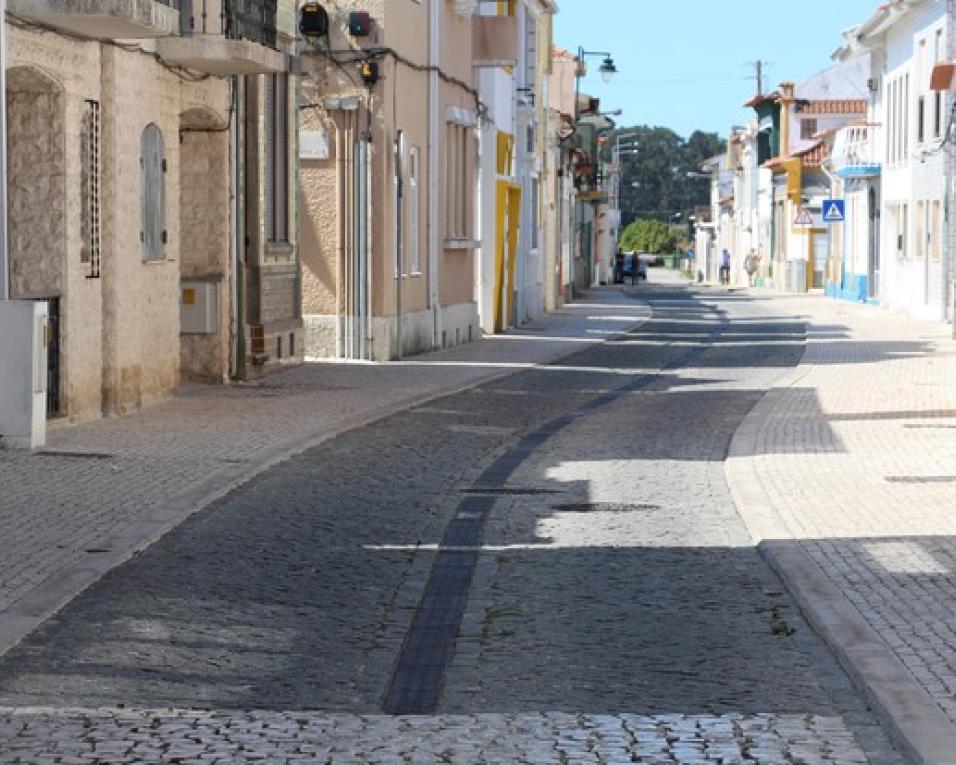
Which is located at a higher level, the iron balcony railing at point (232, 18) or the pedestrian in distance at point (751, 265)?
the iron balcony railing at point (232, 18)

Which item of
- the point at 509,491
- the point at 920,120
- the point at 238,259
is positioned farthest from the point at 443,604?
the point at 920,120

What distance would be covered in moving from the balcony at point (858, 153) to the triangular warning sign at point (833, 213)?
0.89m

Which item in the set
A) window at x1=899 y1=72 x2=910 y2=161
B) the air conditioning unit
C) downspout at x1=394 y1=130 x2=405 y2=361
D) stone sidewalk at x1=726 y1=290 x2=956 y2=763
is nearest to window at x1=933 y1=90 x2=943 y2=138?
window at x1=899 y1=72 x2=910 y2=161

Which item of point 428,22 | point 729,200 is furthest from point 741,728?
point 729,200

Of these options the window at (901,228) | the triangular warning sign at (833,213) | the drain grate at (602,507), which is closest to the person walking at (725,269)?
the triangular warning sign at (833,213)

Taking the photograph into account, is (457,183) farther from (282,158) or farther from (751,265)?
(751,265)

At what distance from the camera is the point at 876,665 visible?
7.76 meters

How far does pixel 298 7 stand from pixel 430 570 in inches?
716

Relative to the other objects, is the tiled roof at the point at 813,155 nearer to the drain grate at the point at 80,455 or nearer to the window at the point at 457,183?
the window at the point at 457,183

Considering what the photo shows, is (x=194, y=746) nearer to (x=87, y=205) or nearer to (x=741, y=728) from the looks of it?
(x=741, y=728)

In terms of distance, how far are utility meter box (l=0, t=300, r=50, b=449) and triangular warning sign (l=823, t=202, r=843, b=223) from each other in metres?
40.8

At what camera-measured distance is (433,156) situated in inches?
1302

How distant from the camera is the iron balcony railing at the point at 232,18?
21.6 meters

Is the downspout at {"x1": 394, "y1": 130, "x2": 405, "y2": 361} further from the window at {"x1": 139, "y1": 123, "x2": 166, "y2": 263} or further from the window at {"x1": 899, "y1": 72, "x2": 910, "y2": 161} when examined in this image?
the window at {"x1": 899, "y1": 72, "x2": 910, "y2": 161}
